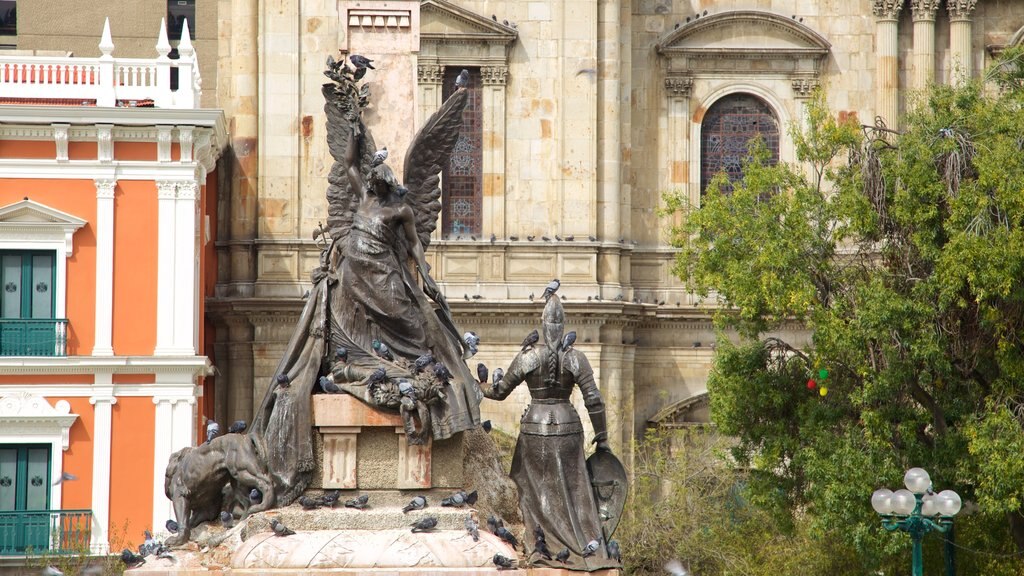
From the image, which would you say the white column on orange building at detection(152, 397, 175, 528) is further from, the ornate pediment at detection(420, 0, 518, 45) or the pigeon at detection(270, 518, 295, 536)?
the pigeon at detection(270, 518, 295, 536)

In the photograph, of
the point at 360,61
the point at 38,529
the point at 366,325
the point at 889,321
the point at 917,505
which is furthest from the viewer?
the point at 38,529

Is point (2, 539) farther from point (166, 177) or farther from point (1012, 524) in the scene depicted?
point (1012, 524)

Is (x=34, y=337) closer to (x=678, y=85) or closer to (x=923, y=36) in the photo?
(x=678, y=85)

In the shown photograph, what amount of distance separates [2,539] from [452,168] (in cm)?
1236

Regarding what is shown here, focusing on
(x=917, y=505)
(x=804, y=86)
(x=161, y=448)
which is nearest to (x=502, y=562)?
(x=917, y=505)

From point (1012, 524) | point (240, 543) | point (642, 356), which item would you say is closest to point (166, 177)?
point (642, 356)

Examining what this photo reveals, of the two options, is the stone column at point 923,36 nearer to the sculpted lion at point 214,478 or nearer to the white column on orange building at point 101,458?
the white column on orange building at point 101,458

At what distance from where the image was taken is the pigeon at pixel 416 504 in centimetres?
1802

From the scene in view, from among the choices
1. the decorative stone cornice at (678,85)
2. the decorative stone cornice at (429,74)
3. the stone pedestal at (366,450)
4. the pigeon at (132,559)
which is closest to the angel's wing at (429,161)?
the stone pedestal at (366,450)

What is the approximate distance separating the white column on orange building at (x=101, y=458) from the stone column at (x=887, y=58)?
1738cm

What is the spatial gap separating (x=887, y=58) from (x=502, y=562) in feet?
93.2

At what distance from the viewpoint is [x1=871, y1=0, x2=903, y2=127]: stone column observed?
143 ft

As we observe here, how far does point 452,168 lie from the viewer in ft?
140

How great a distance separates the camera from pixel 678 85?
44.1 m
